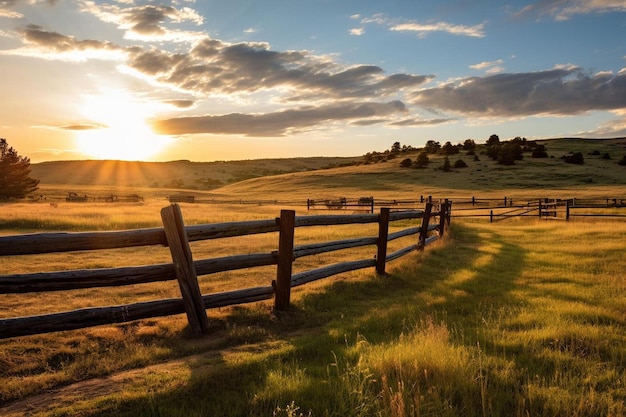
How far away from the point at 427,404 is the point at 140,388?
9.24 ft

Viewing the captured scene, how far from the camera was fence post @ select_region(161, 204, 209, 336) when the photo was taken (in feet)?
21.0

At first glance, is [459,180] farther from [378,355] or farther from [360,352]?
[378,355]

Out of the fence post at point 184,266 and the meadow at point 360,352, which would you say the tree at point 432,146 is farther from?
Result: the fence post at point 184,266

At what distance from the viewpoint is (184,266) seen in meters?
6.54

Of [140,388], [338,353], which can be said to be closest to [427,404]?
[338,353]

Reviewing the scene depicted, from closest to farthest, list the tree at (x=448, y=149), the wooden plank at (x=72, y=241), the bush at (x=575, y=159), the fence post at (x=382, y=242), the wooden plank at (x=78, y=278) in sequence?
the wooden plank at (x=72, y=241), the wooden plank at (x=78, y=278), the fence post at (x=382, y=242), the bush at (x=575, y=159), the tree at (x=448, y=149)

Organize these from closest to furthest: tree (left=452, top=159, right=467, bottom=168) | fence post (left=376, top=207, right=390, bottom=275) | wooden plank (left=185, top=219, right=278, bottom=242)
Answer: wooden plank (left=185, top=219, right=278, bottom=242)
fence post (left=376, top=207, right=390, bottom=275)
tree (left=452, top=159, right=467, bottom=168)

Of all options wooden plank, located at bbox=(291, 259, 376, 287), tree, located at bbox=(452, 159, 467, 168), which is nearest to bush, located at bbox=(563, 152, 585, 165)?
tree, located at bbox=(452, 159, 467, 168)

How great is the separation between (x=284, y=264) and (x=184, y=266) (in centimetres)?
198

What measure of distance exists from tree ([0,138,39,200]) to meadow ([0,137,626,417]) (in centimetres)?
5294

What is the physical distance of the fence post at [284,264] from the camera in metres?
7.87

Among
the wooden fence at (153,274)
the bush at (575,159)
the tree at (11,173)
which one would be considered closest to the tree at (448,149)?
the bush at (575,159)

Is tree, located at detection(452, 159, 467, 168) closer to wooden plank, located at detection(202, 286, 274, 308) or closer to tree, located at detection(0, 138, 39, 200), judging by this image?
tree, located at detection(0, 138, 39, 200)

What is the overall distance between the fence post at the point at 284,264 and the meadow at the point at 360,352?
0.22 metres
